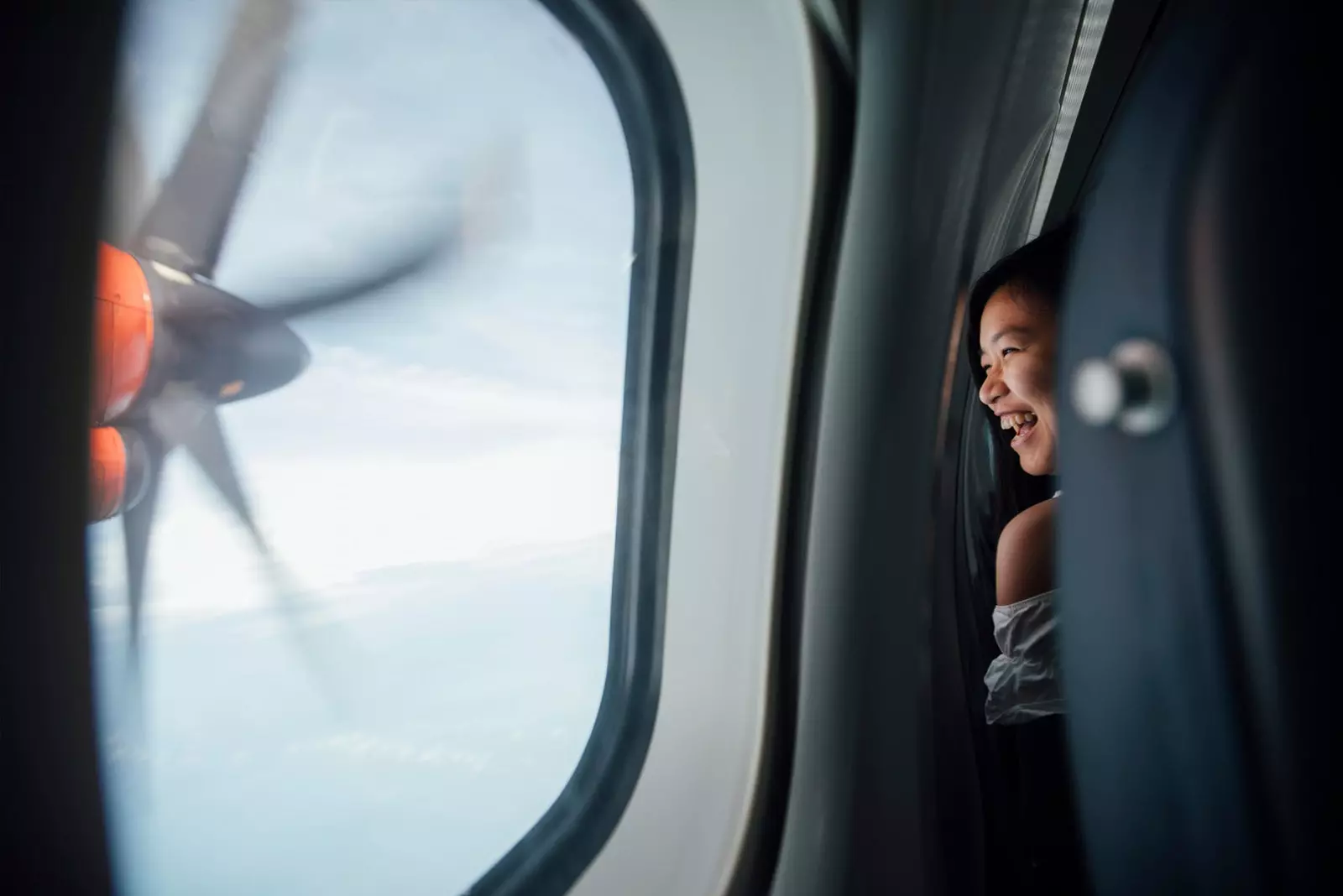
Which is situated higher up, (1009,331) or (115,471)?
(1009,331)

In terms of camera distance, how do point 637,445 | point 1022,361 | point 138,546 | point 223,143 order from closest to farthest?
point 138,546 → point 223,143 → point 637,445 → point 1022,361

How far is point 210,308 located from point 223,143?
0.17 metres

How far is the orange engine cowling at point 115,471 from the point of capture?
465 mm

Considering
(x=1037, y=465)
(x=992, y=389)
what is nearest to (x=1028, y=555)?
(x=1037, y=465)

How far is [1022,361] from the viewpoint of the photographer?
3.41 feet

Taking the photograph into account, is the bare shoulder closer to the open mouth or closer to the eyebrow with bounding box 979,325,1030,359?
the open mouth

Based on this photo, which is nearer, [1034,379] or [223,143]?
[223,143]

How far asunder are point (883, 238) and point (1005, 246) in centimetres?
49

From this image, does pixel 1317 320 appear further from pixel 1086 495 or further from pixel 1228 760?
pixel 1228 760

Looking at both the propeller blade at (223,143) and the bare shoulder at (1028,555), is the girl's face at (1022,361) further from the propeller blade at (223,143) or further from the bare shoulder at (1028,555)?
the propeller blade at (223,143)

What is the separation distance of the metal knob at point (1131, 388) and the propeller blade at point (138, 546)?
32.0 inches

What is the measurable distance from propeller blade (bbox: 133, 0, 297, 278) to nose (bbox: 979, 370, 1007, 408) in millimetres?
974

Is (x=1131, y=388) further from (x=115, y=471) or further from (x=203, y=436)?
(x=203, y=436)

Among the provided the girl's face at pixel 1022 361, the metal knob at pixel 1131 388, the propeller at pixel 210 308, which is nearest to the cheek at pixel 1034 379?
the girl's face at pixel 1022 361
